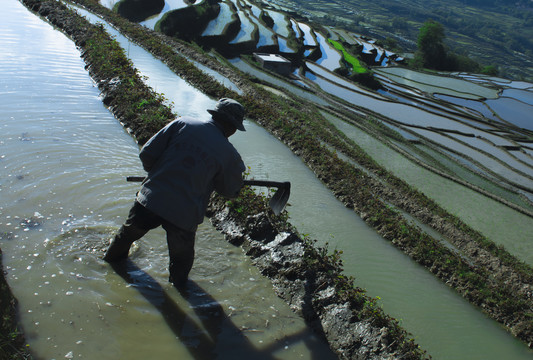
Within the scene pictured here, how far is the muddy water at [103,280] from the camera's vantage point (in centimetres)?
288

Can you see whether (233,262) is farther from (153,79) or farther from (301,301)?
(153,79)

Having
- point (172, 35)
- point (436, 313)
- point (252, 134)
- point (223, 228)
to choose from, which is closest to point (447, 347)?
point (436, 313)

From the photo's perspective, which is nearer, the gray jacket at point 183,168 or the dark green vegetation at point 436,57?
the gray jacket at point 183,168

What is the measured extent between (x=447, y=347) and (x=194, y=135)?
311 centimetres

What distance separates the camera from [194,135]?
3.06 m

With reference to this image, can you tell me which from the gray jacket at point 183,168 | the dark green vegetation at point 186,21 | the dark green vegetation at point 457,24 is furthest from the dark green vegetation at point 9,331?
the dark green vegetation at point 457,24

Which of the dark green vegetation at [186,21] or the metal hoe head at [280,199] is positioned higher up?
the dark green vegetation at [186,21]

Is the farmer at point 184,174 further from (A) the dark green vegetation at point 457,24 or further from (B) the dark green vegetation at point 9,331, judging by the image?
(A) the dark green vegetation at point 457,24

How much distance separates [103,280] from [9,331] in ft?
3.09

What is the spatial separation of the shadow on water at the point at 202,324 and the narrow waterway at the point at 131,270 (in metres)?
0.01

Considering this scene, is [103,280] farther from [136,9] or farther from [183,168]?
[136,9]

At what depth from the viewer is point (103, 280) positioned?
334cm

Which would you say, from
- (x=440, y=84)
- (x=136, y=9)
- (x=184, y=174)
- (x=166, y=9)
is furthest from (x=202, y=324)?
(x=440, y=84)

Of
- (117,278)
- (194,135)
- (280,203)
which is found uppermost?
(194,135)
